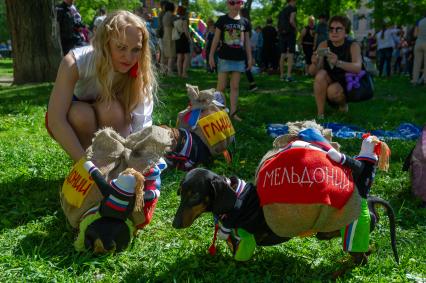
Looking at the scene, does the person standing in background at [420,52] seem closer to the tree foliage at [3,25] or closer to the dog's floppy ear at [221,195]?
the dog's floppy ear at [221,195]

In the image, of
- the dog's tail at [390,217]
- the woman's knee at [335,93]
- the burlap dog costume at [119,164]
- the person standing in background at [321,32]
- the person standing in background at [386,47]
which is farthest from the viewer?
the person standing in background at [386,47]

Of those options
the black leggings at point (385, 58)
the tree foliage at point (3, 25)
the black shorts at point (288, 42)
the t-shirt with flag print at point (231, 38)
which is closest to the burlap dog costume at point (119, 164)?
the t-shirt with flag print at point (231, 38)

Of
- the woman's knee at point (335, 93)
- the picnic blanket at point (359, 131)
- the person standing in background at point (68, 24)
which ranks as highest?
the person standing in background at point (68, 24)

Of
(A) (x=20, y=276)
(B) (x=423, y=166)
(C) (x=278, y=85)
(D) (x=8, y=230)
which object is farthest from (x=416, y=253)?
(C) (x=278, y=85)

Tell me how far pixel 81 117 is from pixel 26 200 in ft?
2.01

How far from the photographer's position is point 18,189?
3.22 meters

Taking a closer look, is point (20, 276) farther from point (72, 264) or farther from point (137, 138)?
point (137, 138)

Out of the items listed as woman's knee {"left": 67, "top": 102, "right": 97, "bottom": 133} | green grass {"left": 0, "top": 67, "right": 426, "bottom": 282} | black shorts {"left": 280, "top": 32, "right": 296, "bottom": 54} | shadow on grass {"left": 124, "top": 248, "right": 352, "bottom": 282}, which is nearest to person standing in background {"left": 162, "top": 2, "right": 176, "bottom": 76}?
black shorts {"left": 280, "top": 32, "right": 296, "bottom": 54}

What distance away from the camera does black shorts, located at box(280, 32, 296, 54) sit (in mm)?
10438

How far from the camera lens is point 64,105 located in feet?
9.43

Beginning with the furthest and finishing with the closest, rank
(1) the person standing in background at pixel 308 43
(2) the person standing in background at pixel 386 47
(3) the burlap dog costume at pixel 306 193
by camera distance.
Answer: (2) the person standing in background at pixel 386 47
(1) the person standing in background at pixel 308 43
(3) the burlap dog costume at pixel 306 193

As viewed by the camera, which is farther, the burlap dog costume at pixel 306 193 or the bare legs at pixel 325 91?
the bare legs at pixel 325 91

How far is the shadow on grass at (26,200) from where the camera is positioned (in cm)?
278

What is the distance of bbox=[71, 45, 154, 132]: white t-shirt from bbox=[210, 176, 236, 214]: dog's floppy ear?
1.11 metres
